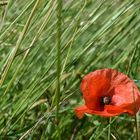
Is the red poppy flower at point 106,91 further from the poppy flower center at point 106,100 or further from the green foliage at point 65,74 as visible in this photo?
the green foliage at point 65,74

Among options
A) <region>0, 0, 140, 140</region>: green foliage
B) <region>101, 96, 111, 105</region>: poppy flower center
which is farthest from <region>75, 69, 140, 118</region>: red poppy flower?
<region>0, 0, 140, 140</region>: green foliage

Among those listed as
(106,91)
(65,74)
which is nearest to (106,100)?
(106,91)

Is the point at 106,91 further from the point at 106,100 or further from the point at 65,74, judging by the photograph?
the point at 65,74

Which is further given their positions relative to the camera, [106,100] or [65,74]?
[65,74]

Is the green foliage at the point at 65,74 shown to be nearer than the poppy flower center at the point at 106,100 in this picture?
No

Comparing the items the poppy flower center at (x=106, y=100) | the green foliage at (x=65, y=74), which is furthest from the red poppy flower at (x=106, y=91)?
the green foliage at (x=65, y=74)

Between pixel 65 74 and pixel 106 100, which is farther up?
pixel 65 74

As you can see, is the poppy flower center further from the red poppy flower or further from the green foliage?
the green foliage

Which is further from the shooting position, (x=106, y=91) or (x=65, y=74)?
(x=65, y=74)

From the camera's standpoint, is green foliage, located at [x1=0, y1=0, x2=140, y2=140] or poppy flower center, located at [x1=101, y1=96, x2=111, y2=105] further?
green foliage, located at [x1=0, y1=0, x2=140, y2=140]
